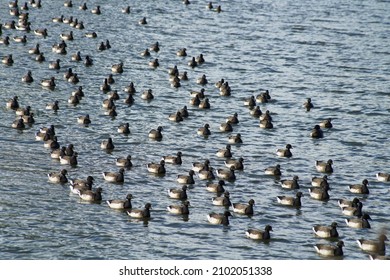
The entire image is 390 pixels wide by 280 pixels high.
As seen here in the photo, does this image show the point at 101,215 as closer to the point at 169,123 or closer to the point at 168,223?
the point at 168,223

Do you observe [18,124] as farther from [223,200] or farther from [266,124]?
[223,200]

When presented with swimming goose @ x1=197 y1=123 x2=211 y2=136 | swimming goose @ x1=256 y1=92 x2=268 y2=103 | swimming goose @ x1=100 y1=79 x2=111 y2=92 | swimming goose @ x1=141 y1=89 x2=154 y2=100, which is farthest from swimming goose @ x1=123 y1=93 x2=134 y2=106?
swimming goose @ x1=256 y1=92 x2=268 y2=103

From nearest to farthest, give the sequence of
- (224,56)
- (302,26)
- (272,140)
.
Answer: (272,140)
(224,56)
(302,26)

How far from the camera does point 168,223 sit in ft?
198

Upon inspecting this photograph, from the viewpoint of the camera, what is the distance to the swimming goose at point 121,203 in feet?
202

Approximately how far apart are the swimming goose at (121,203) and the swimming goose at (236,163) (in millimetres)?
8536

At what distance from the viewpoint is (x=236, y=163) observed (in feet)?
226

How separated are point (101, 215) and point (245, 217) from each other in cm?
727

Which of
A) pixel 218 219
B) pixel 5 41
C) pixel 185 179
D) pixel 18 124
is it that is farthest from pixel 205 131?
pixel 5 41

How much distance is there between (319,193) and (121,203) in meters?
10.7

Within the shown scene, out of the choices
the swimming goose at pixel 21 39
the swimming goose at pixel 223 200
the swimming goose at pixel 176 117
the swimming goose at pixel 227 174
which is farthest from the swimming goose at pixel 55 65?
the swimming goose at pixel 223 200

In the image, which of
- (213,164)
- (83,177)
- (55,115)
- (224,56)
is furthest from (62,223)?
(224,56)

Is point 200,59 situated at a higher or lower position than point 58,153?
higher

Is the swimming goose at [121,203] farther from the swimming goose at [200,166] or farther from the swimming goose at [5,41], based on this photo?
the swimming goose at [5,41]
